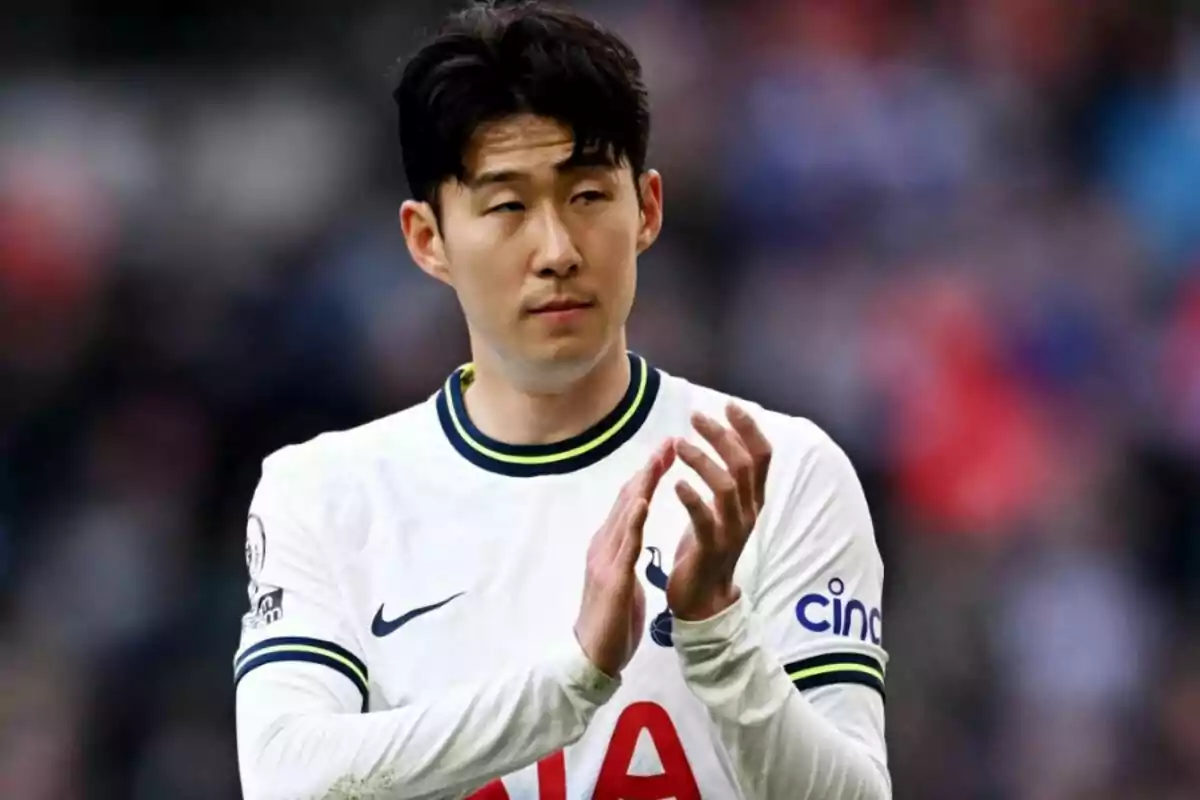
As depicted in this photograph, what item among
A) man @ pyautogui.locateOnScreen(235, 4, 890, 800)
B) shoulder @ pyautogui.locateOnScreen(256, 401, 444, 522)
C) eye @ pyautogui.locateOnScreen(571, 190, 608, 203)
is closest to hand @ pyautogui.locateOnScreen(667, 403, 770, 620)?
man @ pyautogui.locateOnScreen(235, 4, 890, 800)

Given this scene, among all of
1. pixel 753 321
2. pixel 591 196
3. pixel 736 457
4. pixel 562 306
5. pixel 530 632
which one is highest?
pixel 753 321

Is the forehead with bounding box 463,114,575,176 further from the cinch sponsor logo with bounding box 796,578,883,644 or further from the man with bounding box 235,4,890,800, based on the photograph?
the cinch sponsor logo with bounding box 796,578,883,644

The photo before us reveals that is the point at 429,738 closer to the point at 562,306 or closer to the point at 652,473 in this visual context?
the point at 652,473

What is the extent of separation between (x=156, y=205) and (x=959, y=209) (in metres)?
3.11

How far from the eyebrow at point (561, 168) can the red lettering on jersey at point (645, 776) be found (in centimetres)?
78

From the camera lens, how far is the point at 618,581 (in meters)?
2.54

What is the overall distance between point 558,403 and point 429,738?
652 mm

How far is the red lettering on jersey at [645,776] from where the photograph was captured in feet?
9.40

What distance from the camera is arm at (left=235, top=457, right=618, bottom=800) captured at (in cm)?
264

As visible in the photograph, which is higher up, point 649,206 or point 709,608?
point 649,206

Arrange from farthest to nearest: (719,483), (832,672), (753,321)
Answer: (753,321), (832,672), (719,483)

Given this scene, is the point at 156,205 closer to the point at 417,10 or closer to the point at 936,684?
the point at 417,10

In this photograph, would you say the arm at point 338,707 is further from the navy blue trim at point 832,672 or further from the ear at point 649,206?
the ear at point 649,206

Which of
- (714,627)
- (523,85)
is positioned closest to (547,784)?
(714,627)
